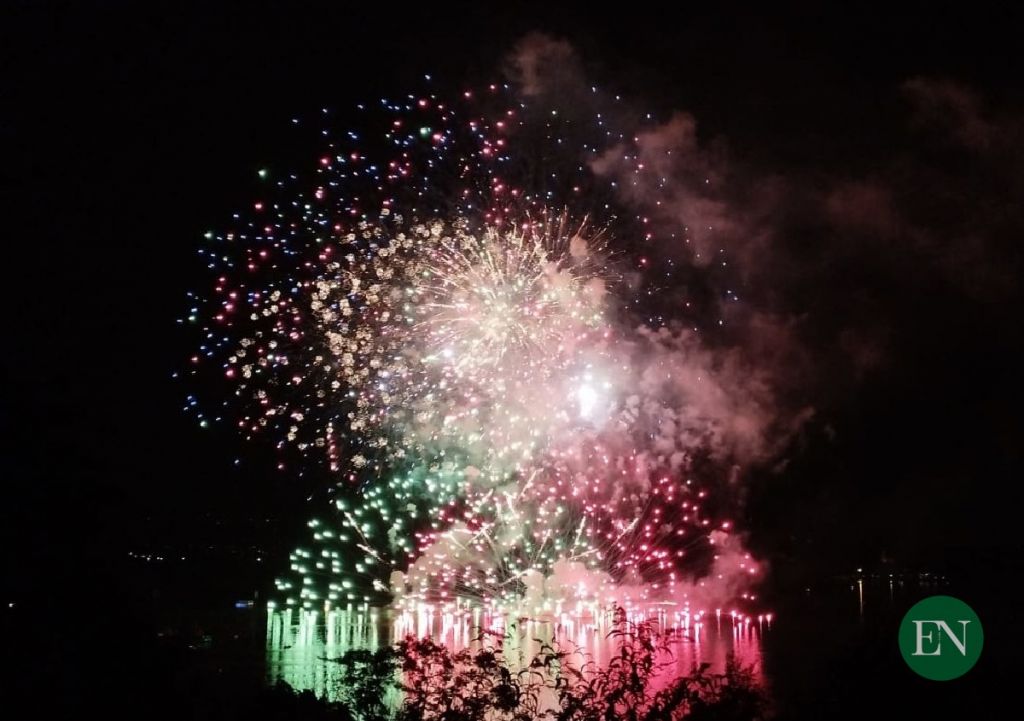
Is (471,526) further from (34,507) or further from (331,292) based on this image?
(34,507)

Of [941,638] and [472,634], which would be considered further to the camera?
[472,634]

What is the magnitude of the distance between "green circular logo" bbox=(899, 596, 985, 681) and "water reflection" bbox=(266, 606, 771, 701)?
4094 mm

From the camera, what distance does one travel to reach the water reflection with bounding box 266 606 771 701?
13977 millimetres

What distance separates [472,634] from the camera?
1920 cm

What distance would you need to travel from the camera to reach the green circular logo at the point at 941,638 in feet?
22.2

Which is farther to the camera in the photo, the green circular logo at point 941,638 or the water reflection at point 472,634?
the water reflection at point 472,634

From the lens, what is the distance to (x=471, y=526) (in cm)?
2308

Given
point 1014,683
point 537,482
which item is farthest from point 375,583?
point 1014,683

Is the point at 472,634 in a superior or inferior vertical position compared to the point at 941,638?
inferior

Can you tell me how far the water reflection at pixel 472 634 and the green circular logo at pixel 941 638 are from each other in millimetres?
4094

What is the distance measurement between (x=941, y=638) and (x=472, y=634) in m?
12.7

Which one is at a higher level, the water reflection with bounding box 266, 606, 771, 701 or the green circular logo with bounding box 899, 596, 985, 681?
the green circular logo with bounding box 899, 596, 985, 681

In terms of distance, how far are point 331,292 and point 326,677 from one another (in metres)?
6.02

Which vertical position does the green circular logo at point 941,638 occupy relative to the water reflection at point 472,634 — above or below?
above
